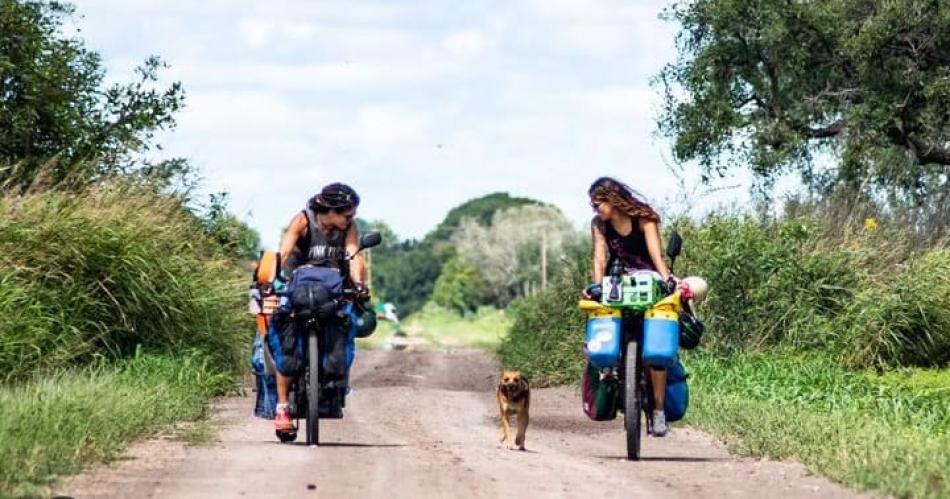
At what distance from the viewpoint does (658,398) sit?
40.8ft

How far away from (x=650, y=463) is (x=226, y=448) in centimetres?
291

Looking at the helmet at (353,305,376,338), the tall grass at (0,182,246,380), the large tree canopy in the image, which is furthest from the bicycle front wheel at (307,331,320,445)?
the large tree canopy

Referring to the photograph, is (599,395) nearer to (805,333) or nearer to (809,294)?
(805,333)

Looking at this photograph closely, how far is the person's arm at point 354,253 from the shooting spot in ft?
43.2

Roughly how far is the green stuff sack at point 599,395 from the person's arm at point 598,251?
0.74 metres

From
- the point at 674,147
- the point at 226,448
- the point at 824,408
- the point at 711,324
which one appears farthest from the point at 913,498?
the point at 674,147

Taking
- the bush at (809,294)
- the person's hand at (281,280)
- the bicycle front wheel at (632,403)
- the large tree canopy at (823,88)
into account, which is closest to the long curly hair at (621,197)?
the bicycle front wheel at (632,403)

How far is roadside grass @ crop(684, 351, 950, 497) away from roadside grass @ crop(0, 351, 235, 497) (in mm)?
4273

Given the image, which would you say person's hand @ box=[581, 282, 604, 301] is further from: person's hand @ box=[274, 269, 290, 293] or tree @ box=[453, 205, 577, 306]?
tree @ box=[453, 205, 577, 306]

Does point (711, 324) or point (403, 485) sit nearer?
point (403, 485)

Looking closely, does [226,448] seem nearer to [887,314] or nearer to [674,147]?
[887,314]

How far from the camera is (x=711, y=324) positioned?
22.7 m

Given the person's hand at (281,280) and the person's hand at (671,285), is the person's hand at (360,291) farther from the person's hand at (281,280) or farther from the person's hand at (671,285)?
the person's hand at (671,285)

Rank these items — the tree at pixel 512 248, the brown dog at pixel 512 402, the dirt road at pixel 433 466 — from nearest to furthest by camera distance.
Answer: the dirt road at pixel 433 466 → the brown dog at pixel 512 402 → the tree at pixel 512 248
